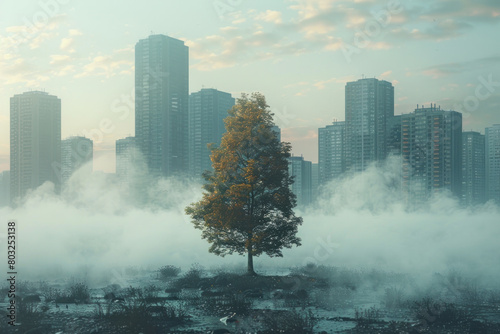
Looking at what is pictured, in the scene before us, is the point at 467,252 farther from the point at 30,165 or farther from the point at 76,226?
the point at 30,165

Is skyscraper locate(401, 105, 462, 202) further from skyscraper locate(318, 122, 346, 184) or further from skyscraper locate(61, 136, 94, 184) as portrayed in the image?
skyscraper locate(61, 136, 94, 184)

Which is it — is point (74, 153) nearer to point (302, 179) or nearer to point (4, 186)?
point (4, 186)

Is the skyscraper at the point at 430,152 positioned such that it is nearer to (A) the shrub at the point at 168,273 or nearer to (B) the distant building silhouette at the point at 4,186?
(A) the shrub at the point at 168,273

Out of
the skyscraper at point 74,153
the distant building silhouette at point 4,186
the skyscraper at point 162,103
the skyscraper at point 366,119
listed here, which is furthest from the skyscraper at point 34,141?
the skyscraper at point 366,119

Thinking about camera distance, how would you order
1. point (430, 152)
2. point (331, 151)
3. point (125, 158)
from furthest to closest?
point (331, 151), point (125, 158), point (430, 152)

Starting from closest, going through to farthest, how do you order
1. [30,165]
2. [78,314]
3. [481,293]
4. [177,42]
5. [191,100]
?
1. [78,314]
2. [481,293]
3. [30,165]
4. [177,42]
5. [191,100]

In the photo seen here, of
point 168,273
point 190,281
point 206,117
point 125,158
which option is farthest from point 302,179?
point 190,281

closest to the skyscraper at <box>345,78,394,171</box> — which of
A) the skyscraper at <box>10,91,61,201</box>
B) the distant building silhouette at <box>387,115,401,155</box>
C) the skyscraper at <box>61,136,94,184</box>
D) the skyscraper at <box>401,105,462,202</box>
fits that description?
the distant building silhouette at <box>387,115,401,155</box>

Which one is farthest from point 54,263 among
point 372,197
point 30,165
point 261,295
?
point 30,165
